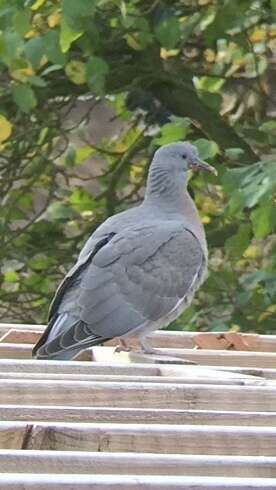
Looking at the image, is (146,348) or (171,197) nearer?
(146,348)

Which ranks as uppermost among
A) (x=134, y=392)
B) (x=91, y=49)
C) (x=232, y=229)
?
(x=134, y=392)

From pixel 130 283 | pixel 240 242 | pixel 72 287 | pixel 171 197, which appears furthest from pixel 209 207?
pixel 72 287

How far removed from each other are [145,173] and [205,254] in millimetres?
1701

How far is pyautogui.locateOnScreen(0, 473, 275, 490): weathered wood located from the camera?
148cm

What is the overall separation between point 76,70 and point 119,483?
405cm

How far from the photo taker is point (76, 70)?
17.8ft

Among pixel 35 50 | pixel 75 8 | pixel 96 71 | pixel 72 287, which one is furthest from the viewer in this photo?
pixel 96 71

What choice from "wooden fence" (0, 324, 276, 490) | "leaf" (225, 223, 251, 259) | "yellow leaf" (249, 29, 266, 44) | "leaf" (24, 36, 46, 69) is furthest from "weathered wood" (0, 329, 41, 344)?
"yellow leaf" (249, 29, 266, 44)

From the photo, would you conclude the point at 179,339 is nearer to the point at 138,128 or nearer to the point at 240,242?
the point at 240,242

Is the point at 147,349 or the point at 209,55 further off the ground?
the point at 147,349

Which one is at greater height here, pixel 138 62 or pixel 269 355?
pixel 269 355

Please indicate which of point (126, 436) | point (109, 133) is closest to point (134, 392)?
point (126, 436)

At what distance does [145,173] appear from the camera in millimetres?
5938

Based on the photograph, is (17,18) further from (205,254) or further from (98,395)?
(98,395)
